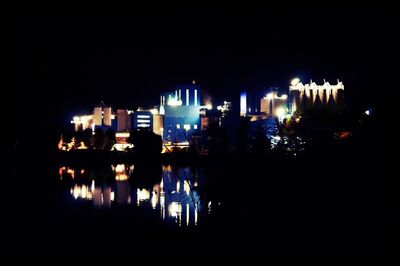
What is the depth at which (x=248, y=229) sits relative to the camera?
252 inches

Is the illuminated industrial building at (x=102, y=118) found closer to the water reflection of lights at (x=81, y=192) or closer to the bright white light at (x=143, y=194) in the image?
the water reflection of lights at (x=81, y=192)

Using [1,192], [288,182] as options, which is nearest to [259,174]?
[288,182]

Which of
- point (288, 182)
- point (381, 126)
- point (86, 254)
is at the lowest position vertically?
point (86, 254)

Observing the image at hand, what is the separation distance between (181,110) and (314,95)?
8800 millimetres

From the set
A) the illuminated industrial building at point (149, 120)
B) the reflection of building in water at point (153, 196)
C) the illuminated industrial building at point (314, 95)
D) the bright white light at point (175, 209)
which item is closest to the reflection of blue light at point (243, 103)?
the illuminated industrial building at point (314, 95)

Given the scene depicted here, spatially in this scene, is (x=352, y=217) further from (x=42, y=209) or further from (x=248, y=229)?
(x=42, y=209)

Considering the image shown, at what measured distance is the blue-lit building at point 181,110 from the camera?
27734 millimetres

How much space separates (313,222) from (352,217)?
459 mm

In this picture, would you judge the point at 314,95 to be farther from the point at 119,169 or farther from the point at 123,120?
the point at 123,120

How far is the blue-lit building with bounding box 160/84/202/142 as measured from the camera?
27734mm

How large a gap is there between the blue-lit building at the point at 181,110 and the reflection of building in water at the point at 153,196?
1255 cm

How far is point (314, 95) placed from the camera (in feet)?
70.8

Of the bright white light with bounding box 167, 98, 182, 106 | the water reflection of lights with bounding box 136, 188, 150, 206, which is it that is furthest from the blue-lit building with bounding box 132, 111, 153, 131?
the water reflection of lights with bounding box 136, 188, 150, 206

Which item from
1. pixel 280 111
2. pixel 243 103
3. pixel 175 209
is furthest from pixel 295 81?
pixel 175 209
